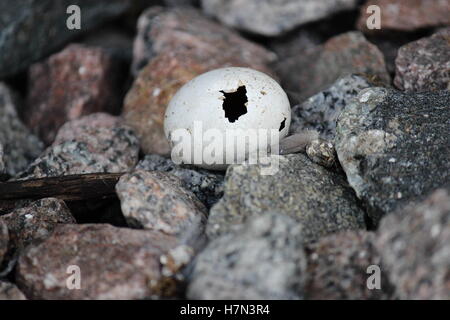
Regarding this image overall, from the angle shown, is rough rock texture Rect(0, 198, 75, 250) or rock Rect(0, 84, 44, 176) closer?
rough rock texture Rect(0, 198, 75, 250)

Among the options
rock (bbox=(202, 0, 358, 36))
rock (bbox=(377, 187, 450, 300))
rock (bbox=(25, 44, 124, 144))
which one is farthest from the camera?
rock (bbox=(202, 0, 358, 36))

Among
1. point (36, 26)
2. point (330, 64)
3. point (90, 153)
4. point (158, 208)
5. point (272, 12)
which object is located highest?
point (272, 12)

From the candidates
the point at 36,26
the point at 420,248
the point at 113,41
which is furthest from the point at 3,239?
the point at 113,41

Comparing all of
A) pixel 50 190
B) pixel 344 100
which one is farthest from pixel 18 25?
pixel 344 100

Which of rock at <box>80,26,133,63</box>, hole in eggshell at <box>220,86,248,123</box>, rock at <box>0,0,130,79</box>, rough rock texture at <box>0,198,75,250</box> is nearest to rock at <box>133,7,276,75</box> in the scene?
rock at <box>80,26,133,63</box>

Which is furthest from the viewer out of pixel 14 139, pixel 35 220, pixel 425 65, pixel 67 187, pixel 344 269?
pixel 14 139

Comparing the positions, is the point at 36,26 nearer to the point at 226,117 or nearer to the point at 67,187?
the point at 67,187

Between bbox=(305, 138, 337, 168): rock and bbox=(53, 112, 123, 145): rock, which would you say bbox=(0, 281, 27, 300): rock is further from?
bbox=(305, 138, 337, 168): rock
